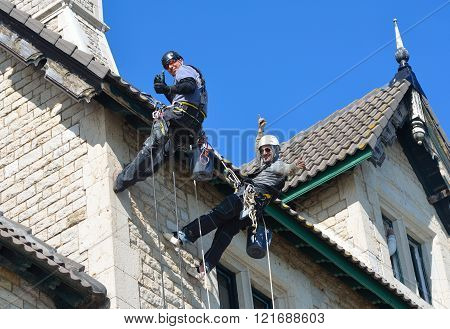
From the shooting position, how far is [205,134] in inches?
637

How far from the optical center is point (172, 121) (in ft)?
51.9

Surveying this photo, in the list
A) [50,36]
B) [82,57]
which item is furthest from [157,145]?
[50,36]

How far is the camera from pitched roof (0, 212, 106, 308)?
46.2ft

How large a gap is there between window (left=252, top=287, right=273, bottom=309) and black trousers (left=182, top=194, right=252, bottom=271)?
153 cm

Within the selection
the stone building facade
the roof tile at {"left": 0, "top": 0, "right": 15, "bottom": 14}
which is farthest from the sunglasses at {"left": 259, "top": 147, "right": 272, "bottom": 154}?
the roof tile at {"left": 0, "top": 0, "right": 15, "bottom": 14}

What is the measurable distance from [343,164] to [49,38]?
5.78 m

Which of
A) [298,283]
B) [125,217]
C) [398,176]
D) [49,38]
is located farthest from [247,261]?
[398,176]

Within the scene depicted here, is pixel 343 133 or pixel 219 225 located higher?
pixel 343 133

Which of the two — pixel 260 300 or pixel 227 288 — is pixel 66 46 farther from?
pixel 260 300

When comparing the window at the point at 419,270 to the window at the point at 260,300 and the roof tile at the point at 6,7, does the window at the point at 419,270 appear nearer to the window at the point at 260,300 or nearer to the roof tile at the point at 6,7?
the window at the point at 260,300

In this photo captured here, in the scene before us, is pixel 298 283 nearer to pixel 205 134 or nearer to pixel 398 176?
pixel 205 134

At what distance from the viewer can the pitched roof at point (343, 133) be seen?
21.3 metres

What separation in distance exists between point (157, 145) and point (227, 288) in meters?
2.50

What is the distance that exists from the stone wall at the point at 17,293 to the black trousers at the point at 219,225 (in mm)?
2337
